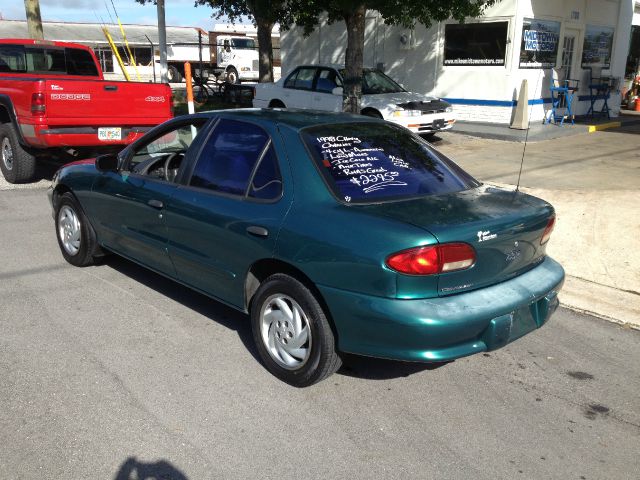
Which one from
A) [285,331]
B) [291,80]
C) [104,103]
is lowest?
[285,331]

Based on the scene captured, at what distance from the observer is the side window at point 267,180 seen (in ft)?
12.8

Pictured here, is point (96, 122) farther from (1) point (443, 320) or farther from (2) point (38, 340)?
(1) point (443, 320)

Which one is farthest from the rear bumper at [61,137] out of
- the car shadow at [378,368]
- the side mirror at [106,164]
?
the car shadow at [378,368]

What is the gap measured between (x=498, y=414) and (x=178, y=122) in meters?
3.06

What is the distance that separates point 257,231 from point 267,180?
0.35 metres

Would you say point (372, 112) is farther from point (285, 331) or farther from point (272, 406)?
point (272, 406)

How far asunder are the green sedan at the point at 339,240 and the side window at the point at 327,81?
31.0ft

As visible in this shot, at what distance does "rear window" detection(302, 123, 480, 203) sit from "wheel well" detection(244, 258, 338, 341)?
0.52 meters

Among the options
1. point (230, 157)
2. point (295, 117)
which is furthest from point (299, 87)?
point (230, 157)

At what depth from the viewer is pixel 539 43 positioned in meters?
15.6

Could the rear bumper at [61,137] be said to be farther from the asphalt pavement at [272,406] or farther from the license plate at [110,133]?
the asphalt pavement at [272,406]

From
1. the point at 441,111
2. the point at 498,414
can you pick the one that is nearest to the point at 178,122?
the point at 498,414

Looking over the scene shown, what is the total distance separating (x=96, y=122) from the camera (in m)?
8.72

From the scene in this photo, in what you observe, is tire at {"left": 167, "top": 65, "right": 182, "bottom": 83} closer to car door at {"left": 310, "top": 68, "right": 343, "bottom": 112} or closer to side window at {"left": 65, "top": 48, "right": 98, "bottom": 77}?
car door at {"left": 310, "top": 68, "right": 343, "bottom": 112}
